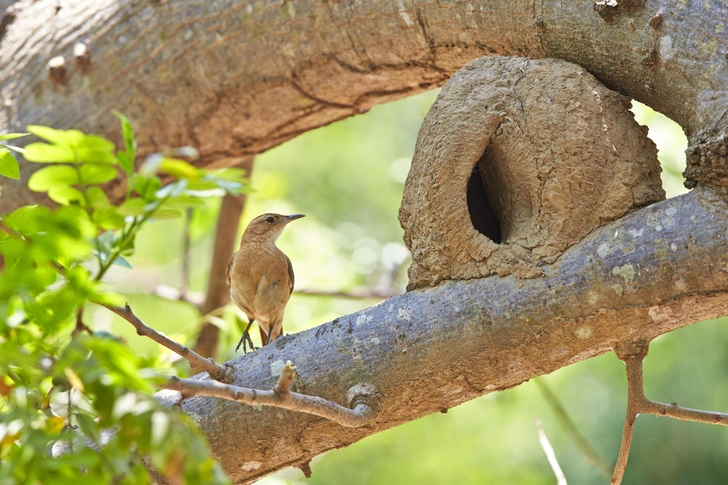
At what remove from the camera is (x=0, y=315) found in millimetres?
1705

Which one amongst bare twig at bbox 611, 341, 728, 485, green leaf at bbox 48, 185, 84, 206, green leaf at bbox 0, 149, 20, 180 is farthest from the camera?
bare twig at bbox 611, 341, 728, 485

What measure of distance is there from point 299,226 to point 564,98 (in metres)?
5.36

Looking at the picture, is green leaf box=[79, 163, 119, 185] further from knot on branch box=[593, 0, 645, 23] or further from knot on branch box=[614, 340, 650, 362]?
knot on branch box=[593, 0, 645, 23]

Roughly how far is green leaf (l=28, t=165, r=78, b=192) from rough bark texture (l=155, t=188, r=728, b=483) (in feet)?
5.04

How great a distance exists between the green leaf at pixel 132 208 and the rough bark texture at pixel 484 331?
57.6 inches

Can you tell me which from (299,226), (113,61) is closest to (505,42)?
(113,61)

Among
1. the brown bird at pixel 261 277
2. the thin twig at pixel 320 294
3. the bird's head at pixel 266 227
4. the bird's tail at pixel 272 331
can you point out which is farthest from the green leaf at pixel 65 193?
the thin twig at pixel 320 294

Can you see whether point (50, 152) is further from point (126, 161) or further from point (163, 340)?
point (163, 340)

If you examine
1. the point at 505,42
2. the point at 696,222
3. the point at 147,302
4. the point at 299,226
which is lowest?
the point at 147,302

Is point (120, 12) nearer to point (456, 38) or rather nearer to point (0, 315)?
point (456, 38)

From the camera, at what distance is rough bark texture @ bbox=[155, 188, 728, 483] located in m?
2.72

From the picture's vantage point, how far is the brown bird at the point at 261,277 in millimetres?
5719

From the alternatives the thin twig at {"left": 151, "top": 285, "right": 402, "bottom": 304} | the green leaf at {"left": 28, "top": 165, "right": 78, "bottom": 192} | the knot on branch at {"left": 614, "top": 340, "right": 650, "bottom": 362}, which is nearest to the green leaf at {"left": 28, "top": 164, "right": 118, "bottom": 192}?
the green leaf at {"left": 28, "top": 165, "right": 78, "bottom": 192}

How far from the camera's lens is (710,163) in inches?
108
